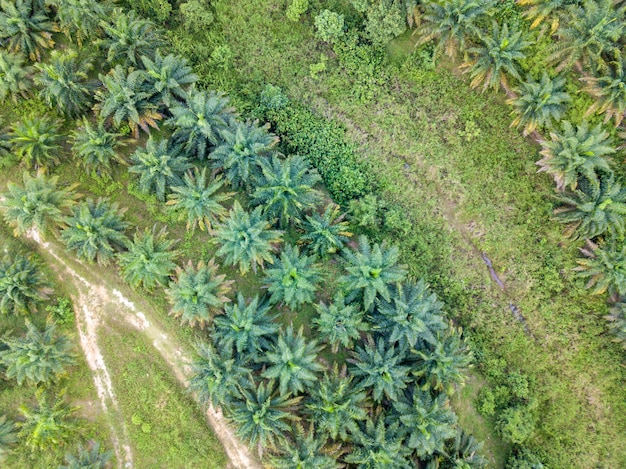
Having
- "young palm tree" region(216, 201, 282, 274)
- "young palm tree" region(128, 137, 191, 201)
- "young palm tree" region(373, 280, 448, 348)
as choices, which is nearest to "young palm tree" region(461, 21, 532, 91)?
"young palm tree" region(373, 280, 448, 348)

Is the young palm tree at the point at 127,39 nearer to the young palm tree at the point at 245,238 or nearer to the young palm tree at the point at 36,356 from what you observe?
the young palm tree at the point at 245,238

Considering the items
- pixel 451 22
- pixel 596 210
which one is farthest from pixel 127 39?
pixel 596 210

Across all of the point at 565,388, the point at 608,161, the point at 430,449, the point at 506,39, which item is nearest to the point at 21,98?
the point at 506,39

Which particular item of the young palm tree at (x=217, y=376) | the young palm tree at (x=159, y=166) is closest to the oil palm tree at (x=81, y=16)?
the young palm tree at (x=159, y=166)

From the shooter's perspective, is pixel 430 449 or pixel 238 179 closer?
pixel 430 449

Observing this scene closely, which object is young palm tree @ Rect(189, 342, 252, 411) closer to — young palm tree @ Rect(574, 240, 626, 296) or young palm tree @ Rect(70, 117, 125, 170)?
young palm tree @ Rect(70, 117, 125, 170)

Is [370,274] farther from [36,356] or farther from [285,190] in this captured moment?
[36,356]

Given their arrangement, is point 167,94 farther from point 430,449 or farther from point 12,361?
point 430,449
